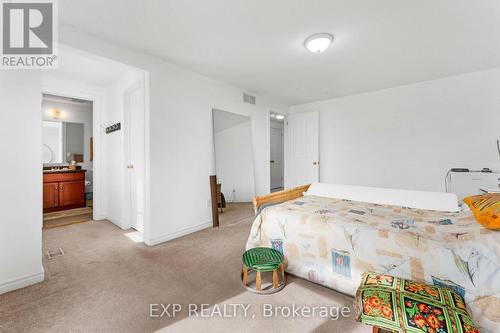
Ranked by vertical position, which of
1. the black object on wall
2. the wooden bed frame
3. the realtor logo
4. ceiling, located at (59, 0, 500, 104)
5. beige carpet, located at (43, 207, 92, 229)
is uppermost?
ceiling, located at (59, 0, 500, 104)

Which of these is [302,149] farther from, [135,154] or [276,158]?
[135,154]

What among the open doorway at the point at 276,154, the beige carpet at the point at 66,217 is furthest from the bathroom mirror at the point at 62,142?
the open doorway at the point at 276,154

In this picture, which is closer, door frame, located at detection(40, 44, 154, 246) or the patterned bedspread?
the patterned bedspread

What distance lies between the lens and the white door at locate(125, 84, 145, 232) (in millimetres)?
3252

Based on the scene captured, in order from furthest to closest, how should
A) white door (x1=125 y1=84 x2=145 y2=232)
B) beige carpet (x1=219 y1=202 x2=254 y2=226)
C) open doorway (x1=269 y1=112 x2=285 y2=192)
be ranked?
open doorway (x1=269 y1=112 x2=285 y2=192) → beige carpet (x1=219 y1=202 x2=254 y2=226) → white door (x1=125 y1=84 x2=145 y2=232)

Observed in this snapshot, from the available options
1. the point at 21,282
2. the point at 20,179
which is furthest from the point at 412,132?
the point at 21,282

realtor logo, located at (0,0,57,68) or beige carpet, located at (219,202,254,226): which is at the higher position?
realtor logo, located at (0,0,57,68)

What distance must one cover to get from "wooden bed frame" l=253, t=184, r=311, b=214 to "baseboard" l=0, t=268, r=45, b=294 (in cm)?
210

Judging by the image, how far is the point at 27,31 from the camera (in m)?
2.06

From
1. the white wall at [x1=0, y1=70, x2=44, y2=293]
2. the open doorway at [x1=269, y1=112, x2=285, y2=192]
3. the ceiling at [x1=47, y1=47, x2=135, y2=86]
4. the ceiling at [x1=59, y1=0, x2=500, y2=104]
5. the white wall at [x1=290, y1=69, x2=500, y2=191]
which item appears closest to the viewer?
the white wall at [x1=0, y1=70, x2=44, y2=293]

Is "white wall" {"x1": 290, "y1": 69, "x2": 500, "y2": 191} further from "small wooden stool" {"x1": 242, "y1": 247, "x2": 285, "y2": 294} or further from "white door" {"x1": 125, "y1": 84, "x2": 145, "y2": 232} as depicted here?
"white door" {"x1": 125, "y1": 84, "x2": 145, "y2": 232}

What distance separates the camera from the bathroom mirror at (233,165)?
3821mm

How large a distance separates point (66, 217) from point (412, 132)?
21.7ft

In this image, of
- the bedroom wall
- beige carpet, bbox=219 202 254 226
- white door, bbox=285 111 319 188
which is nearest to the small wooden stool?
the bedroom wall
